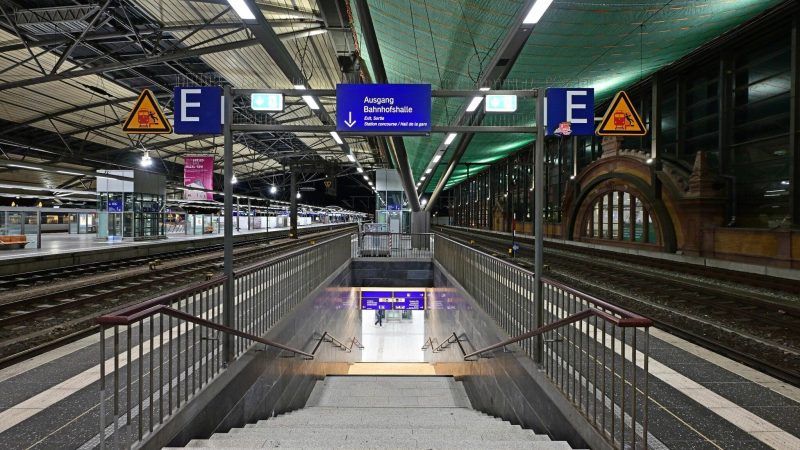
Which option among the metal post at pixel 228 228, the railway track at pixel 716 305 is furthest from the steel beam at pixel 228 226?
the railway track at pixel 716 305

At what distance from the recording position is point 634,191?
20750 mm

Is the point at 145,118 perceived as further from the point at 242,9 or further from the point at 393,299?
the point at 393,299

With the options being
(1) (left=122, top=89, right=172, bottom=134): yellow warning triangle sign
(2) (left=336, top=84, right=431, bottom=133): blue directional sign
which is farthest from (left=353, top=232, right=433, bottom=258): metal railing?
(2) (left=336, top=84, right=431, bottom=133): blue directional sign

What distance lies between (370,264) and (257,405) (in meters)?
11.2

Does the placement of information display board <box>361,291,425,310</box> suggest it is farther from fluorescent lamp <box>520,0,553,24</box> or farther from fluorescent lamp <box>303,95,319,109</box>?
fluorescent lamp <box>520,0,553,24</box>

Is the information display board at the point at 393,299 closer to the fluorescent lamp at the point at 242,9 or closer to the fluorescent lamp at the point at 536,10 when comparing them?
the fluorescent lamp at the point at 242,9

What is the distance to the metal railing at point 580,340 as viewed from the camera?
297cm

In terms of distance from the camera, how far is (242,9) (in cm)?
620

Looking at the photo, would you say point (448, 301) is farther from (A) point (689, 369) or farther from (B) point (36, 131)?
(B) point (36, 131)

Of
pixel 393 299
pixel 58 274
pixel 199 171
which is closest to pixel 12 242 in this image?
pixel 58 274

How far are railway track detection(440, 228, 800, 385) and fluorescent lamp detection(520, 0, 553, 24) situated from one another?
5494 mm

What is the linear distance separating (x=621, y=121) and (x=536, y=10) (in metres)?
3.17

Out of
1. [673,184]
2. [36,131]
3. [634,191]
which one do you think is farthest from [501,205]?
[36,131]

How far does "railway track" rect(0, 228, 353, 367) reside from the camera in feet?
20.4
